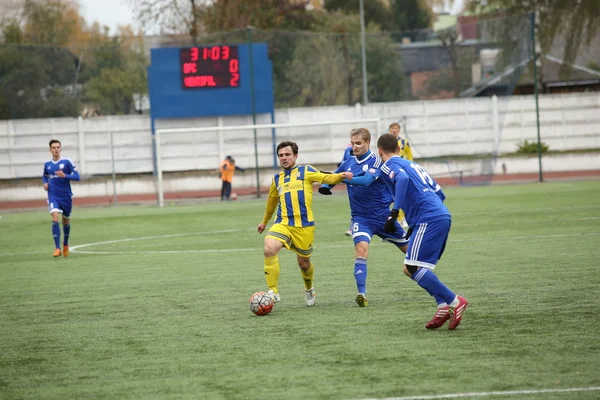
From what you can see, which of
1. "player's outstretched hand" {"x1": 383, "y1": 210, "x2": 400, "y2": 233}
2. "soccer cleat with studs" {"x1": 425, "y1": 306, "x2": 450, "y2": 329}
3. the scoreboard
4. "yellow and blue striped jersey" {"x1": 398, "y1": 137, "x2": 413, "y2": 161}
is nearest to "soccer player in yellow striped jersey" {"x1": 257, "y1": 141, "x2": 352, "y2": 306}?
"player's outstretched hand" {"x1": 383, "y1": 210, "x2": 400, "y2": 233}

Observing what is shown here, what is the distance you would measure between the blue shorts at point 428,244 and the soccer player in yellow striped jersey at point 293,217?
5.69ft

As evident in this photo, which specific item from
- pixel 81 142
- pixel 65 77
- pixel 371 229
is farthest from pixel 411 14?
pixel 371 229

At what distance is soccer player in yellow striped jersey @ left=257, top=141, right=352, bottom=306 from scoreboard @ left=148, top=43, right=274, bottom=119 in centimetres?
2364

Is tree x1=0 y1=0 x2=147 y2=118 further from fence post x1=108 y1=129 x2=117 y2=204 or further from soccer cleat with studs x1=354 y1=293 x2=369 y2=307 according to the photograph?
soccer cleat with studs x1=354 y1=293 x2=369 y2=307

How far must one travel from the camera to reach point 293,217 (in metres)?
9.84

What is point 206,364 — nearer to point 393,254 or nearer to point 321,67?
point 393,254

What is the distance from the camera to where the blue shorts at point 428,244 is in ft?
26.7

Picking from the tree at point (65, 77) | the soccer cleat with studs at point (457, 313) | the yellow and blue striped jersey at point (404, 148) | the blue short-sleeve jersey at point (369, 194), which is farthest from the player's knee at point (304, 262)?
the tree at point (65, 77)

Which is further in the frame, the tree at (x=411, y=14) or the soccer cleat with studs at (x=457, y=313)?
the tree at (x=411, y=14)

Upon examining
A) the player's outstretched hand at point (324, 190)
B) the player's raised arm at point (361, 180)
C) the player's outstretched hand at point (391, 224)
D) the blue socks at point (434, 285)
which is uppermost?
the player's raised arm at point (361, 180)

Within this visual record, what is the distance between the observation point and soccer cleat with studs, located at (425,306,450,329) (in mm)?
8062

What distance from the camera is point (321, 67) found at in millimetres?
38562

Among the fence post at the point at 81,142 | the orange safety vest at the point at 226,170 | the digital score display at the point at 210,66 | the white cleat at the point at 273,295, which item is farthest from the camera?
the fence post at the point at 81,142

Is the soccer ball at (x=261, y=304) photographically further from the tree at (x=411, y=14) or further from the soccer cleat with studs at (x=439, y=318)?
the tree at (x=411, y=14)
